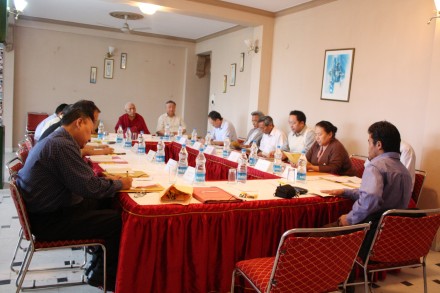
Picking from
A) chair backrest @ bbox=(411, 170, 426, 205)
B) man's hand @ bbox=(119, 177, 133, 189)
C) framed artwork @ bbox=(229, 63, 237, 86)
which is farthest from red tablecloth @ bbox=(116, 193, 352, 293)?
framed artwork @ bbox=(229, 63, 237, 86)

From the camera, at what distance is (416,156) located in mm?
3949

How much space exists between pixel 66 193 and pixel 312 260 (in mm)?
1403

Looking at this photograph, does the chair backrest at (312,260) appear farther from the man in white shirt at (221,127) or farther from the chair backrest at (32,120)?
the chair backrest at (32,120)

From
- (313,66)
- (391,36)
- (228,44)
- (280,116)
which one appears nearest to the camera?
(391,36)

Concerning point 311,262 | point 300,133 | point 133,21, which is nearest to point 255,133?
point 300,133

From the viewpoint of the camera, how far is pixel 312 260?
1.65 metres

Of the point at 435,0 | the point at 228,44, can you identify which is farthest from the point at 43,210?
the point at 228,44

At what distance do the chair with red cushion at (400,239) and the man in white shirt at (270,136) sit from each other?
2860 mm

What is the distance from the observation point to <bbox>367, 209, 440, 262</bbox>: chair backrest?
2018 millimetres

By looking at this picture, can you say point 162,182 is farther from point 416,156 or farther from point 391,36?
point 391,36

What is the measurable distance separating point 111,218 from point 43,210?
1.22 ft

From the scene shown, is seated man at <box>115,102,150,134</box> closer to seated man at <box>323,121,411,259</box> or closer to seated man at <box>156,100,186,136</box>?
seated man at <box>156,100,186,136</box>

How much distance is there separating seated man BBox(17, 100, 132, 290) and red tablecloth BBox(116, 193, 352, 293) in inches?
7.1

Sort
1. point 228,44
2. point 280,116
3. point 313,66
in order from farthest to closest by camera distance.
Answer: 1. point 228,44
2. point 280,116
3. point 313,66
